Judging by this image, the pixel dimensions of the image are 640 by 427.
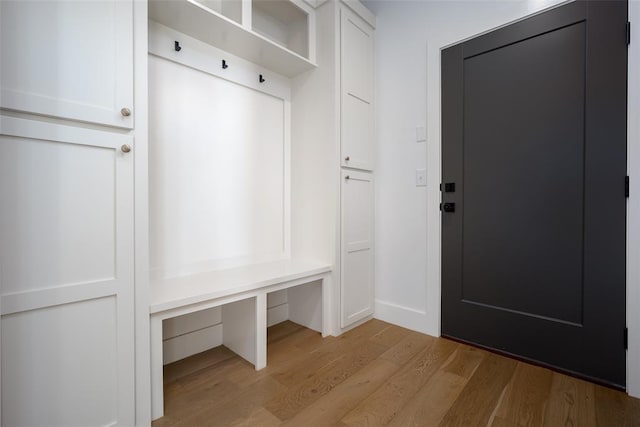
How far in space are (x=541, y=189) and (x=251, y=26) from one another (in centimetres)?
191

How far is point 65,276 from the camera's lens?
1.02m

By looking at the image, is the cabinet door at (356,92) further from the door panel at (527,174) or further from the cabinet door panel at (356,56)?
the door panel at (527,174)

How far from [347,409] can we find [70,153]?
148 cm

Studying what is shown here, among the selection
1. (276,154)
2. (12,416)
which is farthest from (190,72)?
(12,416)

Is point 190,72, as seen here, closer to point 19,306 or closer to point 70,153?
point 70,153

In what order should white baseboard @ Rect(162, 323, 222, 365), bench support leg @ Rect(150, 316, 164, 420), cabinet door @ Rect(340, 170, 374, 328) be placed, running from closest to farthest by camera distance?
bench support leg @ Rect(150, 316, 164, 420)
white baseboard @ Rect(162, 323, 222, 365)
cabinet door @ Rect(340, 170, 374, 328)

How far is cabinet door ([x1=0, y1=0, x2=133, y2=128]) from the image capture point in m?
0.93

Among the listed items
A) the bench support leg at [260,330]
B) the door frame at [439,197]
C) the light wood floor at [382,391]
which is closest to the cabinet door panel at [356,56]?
the door frame at [439,197]

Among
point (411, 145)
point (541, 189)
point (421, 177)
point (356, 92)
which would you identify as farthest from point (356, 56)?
point (541, 189)

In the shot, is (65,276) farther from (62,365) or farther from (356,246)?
(356,246)

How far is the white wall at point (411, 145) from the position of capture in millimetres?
1989

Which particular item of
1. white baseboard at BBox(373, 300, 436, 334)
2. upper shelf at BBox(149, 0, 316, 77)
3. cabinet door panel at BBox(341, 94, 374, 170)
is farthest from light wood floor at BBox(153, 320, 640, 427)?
upper shelf at BBox(149, 0, 316, 77)

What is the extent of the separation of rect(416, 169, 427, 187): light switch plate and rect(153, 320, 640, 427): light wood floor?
Result: 1.06 metres

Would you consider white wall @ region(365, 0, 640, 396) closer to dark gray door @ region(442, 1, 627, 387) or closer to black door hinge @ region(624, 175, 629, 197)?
dark gray door @ region(442, 1, 627, 387)
